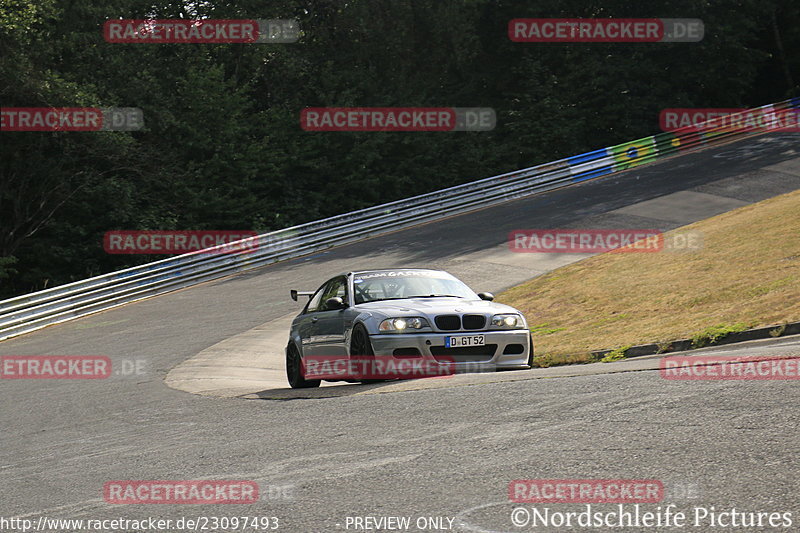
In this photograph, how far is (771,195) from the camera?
97.8 feet

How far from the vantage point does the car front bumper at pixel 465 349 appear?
10914mm

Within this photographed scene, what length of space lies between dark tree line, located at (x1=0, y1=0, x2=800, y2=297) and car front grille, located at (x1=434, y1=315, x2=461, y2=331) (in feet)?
81.9

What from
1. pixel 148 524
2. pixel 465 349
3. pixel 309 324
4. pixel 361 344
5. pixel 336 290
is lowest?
pixel 148 524

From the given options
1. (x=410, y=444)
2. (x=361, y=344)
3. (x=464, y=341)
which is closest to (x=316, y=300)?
(x=361, y=344)

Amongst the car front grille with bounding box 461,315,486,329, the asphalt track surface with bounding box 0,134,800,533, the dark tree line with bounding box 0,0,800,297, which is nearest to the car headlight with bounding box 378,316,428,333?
the car front grille with bounding box 461,315,486,329

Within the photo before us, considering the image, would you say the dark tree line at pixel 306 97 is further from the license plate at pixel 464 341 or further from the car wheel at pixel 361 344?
the license plate at pixel 464 341

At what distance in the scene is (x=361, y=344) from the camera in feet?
36.9

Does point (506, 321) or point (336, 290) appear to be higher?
point (336, 290)

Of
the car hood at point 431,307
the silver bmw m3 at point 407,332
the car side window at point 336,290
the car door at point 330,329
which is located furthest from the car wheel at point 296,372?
the car hood at point 431,307

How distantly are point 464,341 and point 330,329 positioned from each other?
1878mm

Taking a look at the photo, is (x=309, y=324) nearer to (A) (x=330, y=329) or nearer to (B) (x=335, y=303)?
(A) (x=330, y=329)

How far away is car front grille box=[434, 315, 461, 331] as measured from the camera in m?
11.1

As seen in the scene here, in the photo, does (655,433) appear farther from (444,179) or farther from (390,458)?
(444,179)

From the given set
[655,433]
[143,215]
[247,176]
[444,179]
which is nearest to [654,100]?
[444,179]
